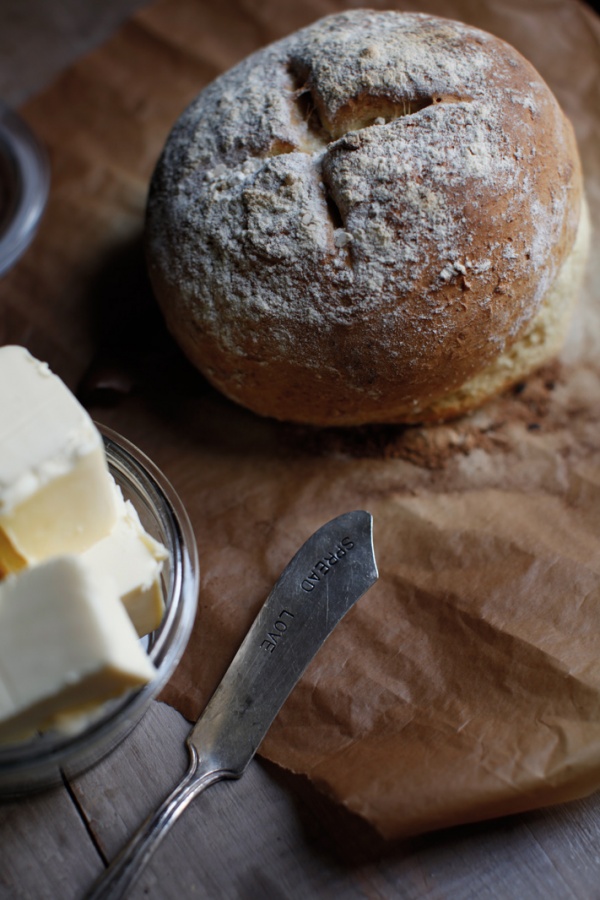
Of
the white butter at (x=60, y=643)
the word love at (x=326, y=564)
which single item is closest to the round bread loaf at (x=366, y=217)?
the word love at (x=326, y=564)

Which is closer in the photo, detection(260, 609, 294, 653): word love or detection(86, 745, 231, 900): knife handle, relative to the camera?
detection(86, 745, 231, 900): knife handle

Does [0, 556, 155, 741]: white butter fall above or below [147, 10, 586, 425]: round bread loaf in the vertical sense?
below

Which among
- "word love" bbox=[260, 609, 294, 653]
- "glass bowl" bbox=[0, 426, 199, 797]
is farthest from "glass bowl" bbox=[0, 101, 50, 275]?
"word love" bbox=[260, 609, 294, 653]

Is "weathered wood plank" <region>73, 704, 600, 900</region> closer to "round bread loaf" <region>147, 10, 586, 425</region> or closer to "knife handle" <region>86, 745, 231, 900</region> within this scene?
Result: "knife handle" <region>86, 745, 231, 900</region>

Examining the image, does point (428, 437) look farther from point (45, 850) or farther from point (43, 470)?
point (45, 850)

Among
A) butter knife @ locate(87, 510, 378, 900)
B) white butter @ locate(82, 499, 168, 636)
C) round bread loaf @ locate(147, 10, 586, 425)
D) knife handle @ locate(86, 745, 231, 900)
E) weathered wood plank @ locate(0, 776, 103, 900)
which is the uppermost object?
round bread loaf @ locate(147, 10, 586, 425)

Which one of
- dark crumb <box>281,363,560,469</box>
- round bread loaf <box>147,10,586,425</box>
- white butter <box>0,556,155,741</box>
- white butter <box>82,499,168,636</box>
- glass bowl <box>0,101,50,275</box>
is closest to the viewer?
white butter <box>0,556,155,741</box>

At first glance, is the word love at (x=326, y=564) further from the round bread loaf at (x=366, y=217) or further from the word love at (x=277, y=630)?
the round bread loaf at (x=366, y=217)

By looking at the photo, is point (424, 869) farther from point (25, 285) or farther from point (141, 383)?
point (25, 285)
